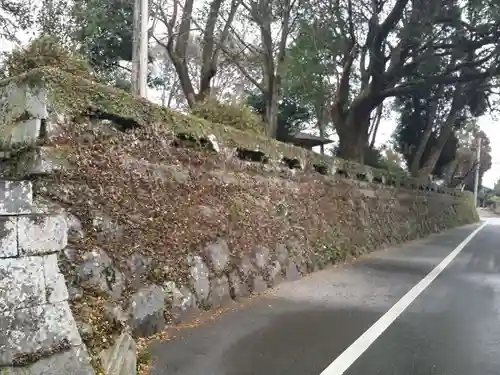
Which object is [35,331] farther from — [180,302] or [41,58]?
[41,58]

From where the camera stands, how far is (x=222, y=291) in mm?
5645

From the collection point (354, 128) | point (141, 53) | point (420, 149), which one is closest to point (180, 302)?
point (141, 53)

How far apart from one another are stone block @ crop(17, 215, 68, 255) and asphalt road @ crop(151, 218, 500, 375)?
1255mm

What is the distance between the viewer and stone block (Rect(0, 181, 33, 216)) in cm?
297

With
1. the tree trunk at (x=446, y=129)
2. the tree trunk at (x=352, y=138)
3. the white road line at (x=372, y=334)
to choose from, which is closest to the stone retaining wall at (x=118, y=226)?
the white road line at (x=372, y=334)

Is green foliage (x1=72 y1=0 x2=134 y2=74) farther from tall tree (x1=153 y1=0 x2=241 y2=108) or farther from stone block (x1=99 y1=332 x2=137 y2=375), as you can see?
stone block (x1=99 y1=332 x2=137 y2=375)

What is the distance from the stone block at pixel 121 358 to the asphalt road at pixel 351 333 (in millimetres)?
258

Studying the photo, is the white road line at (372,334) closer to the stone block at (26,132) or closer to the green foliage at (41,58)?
the stone block at (26,132)

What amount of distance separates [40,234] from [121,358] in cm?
105

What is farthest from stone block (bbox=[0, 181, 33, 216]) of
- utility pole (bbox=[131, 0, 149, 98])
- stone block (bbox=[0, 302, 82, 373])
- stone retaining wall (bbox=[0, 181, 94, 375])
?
utility pole (bbox=[131, 0, 149, 98])

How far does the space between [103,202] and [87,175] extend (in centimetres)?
27

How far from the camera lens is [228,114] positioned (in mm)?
7070

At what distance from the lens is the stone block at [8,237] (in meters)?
2.90

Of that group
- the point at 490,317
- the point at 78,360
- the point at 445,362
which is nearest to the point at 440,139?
the point at 490,317
